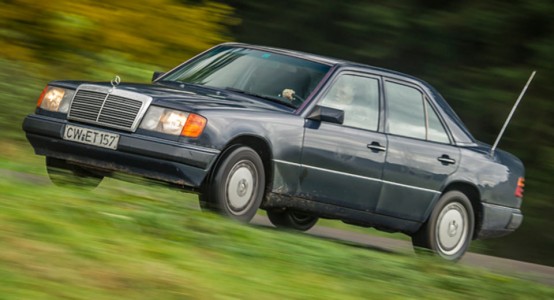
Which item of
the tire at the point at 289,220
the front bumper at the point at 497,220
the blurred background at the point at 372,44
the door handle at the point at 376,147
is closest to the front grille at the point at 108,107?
the door handle at the point at 376,147

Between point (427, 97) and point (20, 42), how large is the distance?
6.30m

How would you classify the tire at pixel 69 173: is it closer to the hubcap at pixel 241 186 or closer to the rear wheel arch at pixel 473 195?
the hubcap at pixel 241 186

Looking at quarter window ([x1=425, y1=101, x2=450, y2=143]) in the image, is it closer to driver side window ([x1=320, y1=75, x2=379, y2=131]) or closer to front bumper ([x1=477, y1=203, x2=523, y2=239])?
driver side window ([x1=320, y1=75, x2=379, y2=131])

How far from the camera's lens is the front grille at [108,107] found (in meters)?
9.12

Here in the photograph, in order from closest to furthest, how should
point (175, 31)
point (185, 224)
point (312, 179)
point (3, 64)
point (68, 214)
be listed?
point (68, 214)
point (185, 224)
point (312, 179)
point (3, 64)
point (175, 31)

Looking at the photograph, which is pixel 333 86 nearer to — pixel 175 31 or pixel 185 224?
pixel 185 224

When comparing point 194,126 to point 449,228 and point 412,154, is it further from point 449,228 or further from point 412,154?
point 449,228

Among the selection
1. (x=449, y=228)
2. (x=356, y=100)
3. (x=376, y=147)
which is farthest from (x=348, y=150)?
(x=449, y=228)

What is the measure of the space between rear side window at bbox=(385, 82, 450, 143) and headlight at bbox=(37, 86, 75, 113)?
2.74 meters

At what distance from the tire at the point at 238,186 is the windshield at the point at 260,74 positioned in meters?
0.84

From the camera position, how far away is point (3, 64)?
1469 cm

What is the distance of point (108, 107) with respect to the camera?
923cm

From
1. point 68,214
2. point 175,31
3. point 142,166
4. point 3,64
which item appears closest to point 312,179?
point 142,166

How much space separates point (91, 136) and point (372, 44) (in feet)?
40.0
